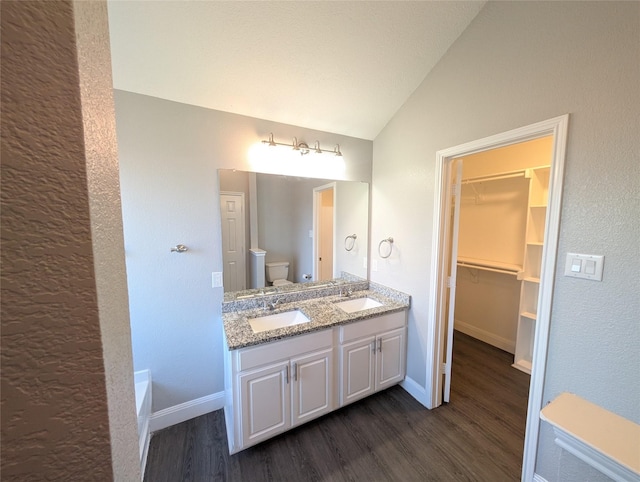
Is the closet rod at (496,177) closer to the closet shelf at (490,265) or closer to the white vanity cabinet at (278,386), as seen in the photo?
the closet shelf at (490,265)

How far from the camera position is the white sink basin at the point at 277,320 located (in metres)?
1.92

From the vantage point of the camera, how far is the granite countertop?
5.21ft

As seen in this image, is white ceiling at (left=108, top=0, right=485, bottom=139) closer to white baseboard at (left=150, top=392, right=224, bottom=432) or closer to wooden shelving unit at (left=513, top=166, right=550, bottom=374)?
wooden shelving unit at (left=513, top=166, right=550, bottom=374)

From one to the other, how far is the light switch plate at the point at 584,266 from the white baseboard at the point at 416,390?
1429mm

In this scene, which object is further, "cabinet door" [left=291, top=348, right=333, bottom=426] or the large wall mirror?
the large wall mirror

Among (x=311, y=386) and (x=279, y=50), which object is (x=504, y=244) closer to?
(x=311, y=386)

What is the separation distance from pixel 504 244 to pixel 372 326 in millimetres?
2042

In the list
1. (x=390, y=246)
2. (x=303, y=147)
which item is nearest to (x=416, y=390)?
(x=390, y=246)

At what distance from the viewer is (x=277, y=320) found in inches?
78.7

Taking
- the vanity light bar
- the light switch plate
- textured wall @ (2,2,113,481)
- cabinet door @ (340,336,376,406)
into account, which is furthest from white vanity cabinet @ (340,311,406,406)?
textured wall @ (2,2,113,481)

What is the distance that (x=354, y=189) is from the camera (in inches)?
98.5

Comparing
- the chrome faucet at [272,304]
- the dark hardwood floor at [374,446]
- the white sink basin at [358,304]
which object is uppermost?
the chrome faucet at [272,304]

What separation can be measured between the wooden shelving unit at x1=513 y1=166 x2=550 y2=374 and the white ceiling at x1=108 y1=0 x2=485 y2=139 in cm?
165

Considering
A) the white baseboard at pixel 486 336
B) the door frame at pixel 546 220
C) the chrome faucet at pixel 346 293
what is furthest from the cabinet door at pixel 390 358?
the white baseboard at pixel 486 336
